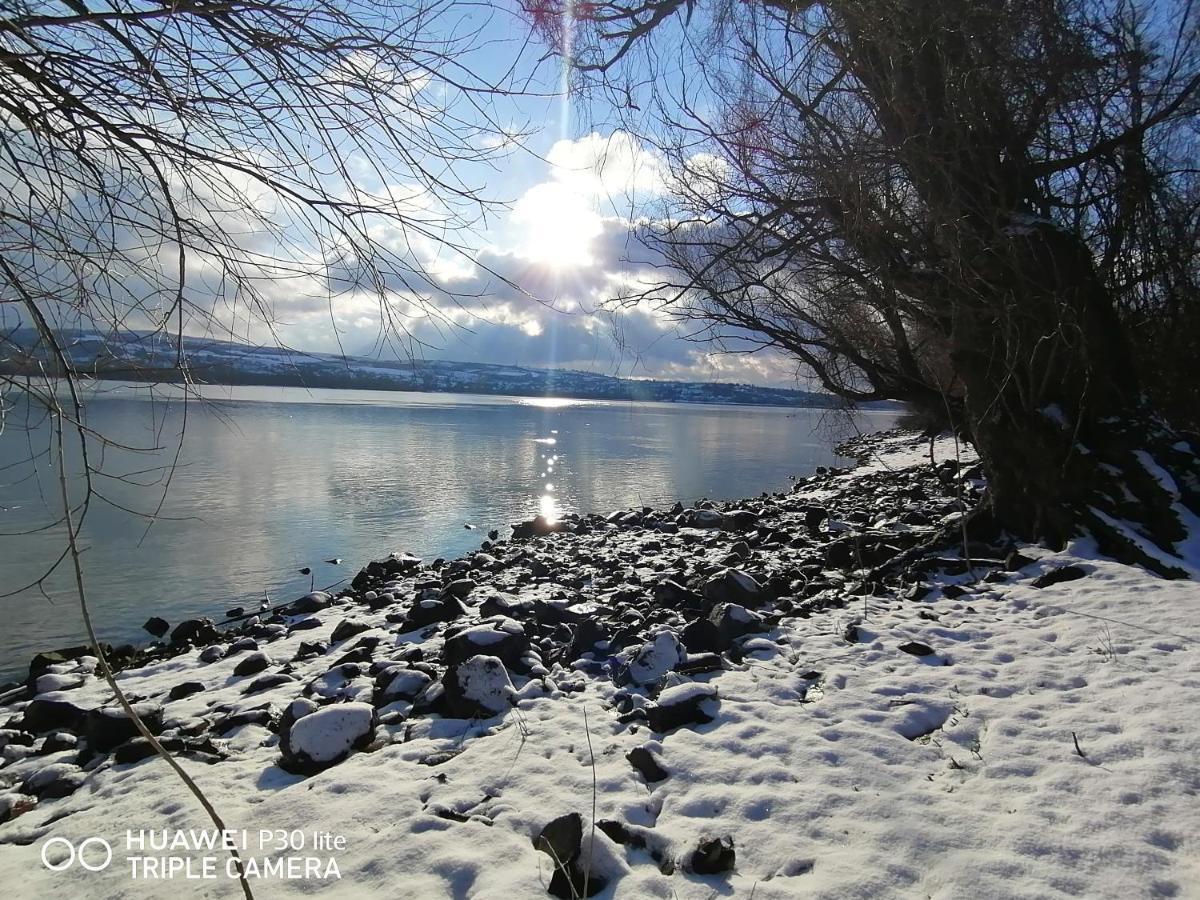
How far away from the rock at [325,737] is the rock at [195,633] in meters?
3.80

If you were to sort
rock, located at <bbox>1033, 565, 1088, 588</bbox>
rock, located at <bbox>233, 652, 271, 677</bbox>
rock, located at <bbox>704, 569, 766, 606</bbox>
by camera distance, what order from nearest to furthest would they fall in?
rock, located at <bbox>1033, 565, 1088, 588</bbox> < rock, located at <bbox>233, 652, 271, 677</bbox> < rock, located at <bbox>704, 569, 766, 606</bbox>

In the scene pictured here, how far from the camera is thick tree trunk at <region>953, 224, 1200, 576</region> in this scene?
18.0ft

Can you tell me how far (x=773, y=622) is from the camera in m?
4.68

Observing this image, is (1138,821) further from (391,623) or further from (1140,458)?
(391,623)

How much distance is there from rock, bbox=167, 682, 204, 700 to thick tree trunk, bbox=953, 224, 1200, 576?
7.00 m

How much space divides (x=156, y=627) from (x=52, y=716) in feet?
9.20

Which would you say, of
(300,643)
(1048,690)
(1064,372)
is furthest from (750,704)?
(1064,372)

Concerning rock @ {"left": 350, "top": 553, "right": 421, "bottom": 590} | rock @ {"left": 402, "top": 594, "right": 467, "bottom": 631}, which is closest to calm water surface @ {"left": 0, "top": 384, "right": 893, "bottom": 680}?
rock @ {"left": 350, "top": 553, "right": 421, "bottom": 590}

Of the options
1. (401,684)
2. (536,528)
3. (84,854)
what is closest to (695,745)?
(401,684)

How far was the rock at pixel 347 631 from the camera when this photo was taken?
5.79 meters

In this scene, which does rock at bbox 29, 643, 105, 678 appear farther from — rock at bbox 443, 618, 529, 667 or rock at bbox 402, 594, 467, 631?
rock at bbox 443, 618, 529, 667

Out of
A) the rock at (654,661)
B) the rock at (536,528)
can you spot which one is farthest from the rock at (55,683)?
the rock at (536,528)

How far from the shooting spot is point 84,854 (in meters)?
2.62

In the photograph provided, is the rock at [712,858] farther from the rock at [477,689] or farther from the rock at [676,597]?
the rock at [676,597]
